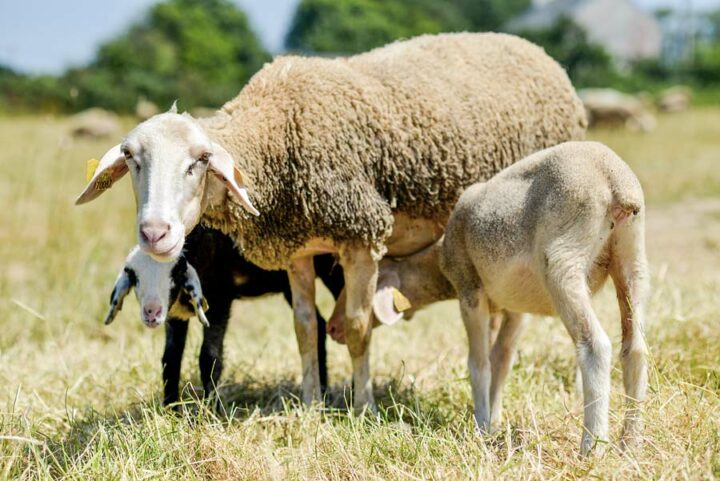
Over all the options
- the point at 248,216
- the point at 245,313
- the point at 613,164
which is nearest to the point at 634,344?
the point at 613,164

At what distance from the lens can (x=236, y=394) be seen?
442 centimetres

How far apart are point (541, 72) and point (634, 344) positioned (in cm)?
193

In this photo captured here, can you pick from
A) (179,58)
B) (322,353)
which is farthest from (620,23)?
(322,353)

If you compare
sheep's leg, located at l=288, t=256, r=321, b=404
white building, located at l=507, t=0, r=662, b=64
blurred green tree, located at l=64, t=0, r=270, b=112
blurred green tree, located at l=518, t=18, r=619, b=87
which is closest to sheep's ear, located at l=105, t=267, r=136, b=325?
sheep's leg, located at l=288, t=256, r=321, b=404

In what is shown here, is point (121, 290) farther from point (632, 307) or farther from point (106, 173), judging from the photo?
point (632, 307)

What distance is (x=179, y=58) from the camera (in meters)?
52.8

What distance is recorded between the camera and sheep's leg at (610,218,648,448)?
3113mm

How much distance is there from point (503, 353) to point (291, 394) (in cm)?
100

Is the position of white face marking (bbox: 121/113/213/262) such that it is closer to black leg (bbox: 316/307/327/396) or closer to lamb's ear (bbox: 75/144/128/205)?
lamb's ear (bbox: 75/144/128/205)

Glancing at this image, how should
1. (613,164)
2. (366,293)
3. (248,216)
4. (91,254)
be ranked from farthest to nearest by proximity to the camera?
(91,254) → (366,293) → (248,216) → (613,164)

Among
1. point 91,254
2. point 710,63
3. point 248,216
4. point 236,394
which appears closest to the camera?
point 248,216

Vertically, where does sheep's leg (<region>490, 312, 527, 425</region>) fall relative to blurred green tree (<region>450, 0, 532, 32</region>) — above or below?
below

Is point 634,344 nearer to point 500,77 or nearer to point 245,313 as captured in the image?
point 500,77

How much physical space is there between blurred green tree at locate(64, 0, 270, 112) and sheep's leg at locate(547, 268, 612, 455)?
932 inches
